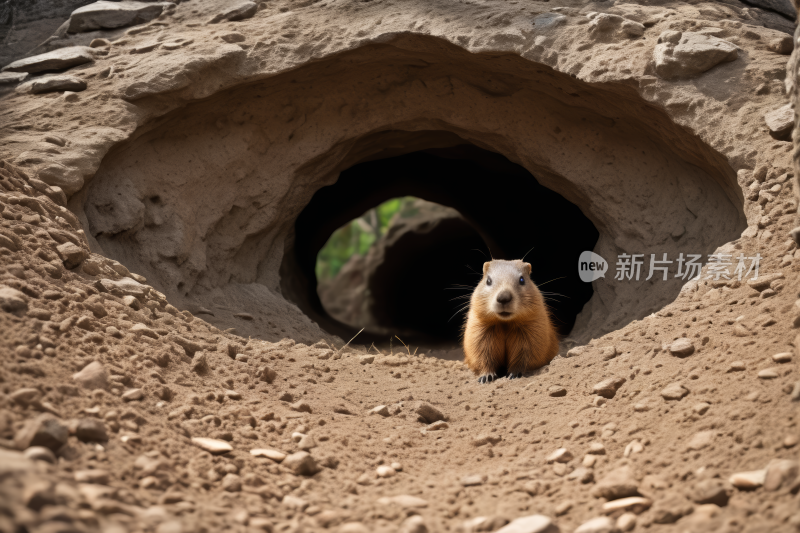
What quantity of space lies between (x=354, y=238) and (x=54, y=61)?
697 inches

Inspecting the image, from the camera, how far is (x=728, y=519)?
2.18 m

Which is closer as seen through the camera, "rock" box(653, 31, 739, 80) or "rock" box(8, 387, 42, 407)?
"rock" box(8, 387, 42, 407)

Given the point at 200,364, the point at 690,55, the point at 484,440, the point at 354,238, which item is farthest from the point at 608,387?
the point at 354,238

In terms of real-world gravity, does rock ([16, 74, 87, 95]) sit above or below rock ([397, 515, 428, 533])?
above

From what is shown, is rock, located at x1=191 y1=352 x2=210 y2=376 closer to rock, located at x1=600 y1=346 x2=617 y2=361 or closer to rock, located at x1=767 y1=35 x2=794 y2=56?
rock, located at x1=600 y1=346 x2=617 y2=361


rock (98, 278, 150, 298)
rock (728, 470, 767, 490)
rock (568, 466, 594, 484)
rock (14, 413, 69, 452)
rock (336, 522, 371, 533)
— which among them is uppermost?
rock (98, 278, 150, 298)

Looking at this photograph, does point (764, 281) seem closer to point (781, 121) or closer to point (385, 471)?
point (781, 121)

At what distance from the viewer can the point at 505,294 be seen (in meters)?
5.09

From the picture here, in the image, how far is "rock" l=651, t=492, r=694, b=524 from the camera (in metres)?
2.31

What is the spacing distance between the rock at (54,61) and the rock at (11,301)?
3746 millimetres

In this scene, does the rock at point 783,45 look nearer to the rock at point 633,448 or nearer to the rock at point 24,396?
the rock at point 633,448

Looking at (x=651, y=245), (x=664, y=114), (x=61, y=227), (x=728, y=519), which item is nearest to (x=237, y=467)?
(x=728, y=519)

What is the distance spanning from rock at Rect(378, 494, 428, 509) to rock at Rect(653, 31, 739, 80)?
14.5 feet

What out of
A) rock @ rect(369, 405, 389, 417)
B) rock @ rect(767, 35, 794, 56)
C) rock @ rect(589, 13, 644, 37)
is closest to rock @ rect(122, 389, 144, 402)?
rock @ rect(369, 405, 389, 417)
